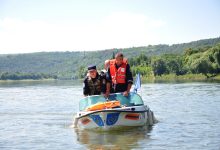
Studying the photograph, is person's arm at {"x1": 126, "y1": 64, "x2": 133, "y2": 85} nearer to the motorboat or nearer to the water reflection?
the motorboat

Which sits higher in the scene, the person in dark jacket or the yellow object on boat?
the person in dark jacket

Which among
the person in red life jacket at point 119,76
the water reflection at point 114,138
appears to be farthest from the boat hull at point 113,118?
the person in red life jacket at point 119,76

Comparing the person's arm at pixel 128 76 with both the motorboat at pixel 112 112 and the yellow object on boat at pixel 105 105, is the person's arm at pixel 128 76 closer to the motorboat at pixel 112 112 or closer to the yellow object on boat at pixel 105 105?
the motorboat at pixel 112 112

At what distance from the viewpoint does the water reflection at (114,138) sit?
1339 cm

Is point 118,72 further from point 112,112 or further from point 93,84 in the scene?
point 112,112

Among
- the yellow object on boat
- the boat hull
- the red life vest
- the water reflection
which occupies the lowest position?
the water reflection

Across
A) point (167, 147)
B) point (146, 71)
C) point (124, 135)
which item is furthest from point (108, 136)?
point (146, 71)

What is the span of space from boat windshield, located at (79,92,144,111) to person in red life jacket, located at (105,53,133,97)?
212 millimetres

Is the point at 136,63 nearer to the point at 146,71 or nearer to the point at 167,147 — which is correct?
the point at 146,71

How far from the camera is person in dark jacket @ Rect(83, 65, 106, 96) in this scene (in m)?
16.6

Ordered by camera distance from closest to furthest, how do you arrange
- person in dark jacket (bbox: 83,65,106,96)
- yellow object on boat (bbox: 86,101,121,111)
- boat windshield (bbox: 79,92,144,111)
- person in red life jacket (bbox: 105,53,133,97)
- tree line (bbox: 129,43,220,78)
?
yellow object on boat (bbox: 86,101,121,111)
person in dark jacket (bbox: 83,65,106,96)
boat windshield (bbox: 79,92,144,111)
person in red life jacket (bbox: 105,53,133,97)
tree line (bbox: 129,43,220,78)

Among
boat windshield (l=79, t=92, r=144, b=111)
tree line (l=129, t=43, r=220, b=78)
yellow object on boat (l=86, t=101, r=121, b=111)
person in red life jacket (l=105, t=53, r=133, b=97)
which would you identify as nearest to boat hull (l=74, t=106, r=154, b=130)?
yellow object on boat (l=86, t=101, r=121, b=111)

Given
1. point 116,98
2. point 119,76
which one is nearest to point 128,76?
point 119,76

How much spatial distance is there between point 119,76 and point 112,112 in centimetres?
223
